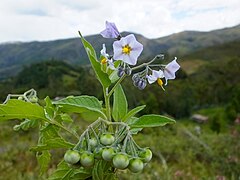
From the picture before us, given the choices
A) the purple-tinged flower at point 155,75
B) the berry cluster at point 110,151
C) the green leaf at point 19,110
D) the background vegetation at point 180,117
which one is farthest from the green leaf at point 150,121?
the background vegetation at point 180,117

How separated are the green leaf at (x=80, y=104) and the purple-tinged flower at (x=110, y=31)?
0.23m

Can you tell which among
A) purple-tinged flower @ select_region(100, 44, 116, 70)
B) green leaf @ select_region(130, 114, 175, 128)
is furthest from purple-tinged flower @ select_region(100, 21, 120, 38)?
green leaf @ select_region(130, 114, 175, 128)

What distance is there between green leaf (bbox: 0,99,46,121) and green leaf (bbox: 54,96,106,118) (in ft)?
0.21

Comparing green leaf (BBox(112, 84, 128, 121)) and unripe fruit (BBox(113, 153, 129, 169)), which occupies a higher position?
green leaf (BBox(112, 84, 128, 121))

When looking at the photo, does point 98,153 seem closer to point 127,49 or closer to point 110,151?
point 110,151

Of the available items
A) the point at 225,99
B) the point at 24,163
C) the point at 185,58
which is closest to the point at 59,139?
the point at 24,163

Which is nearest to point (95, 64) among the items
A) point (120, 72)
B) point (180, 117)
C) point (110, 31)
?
point (120, 72)

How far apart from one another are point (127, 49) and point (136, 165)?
334 mm

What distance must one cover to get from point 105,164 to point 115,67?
30 centimetres

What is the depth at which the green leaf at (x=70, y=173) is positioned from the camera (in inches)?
49.0

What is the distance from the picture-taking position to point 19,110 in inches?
48.5

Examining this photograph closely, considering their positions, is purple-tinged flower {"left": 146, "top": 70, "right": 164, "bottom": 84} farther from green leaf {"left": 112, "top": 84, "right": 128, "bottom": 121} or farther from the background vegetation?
the background vegetation

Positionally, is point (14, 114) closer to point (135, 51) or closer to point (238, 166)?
point (135, 51)

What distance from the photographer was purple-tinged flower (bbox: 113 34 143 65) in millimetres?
1230
